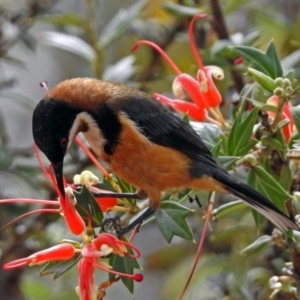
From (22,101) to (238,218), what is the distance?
2.85 ft

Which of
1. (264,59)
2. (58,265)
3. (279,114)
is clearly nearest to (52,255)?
(58,265)

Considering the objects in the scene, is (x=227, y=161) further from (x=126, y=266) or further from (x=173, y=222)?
(x=126, y=266)

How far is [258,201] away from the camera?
58.4 inches

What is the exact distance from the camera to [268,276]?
1897 millimetres

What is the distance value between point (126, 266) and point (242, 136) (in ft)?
1.17

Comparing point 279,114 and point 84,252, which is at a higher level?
point 279,114

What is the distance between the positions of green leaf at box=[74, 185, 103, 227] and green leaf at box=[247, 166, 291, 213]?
0.34 meters

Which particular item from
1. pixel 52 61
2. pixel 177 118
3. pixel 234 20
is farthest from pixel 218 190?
pixel 52 61

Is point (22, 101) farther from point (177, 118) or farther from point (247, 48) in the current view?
point (247, 48)

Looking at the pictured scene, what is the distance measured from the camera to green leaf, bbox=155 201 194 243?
139cm

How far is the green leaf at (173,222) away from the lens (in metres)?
1.39

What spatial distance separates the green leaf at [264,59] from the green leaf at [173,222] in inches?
14.6

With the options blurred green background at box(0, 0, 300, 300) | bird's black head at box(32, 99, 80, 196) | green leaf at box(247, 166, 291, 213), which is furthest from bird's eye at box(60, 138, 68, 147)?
blurred green background at box(0, 0, 300, 300)

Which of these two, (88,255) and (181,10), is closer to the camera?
(88,255)
